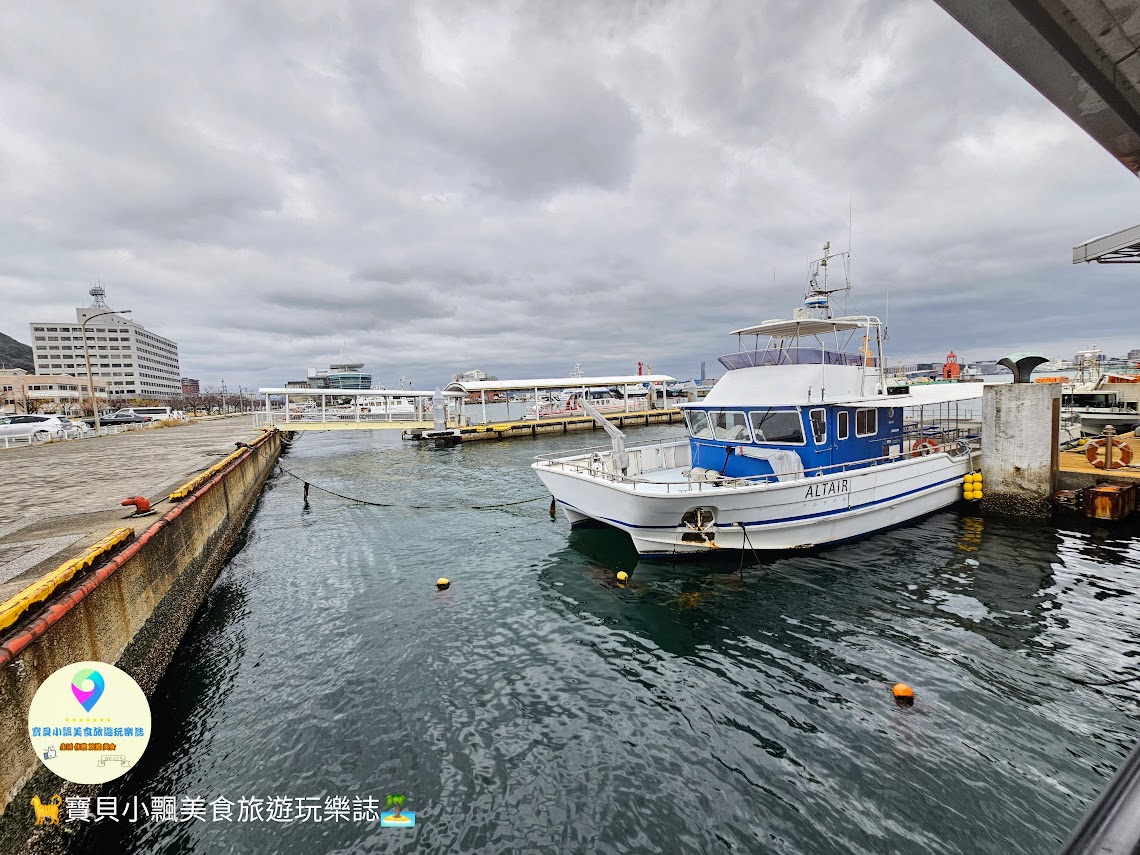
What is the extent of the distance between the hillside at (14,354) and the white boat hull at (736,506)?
586 ft

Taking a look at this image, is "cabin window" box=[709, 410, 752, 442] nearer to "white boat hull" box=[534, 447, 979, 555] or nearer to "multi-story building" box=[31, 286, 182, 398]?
"white boat hull" box=[534, 447, 979, 555]

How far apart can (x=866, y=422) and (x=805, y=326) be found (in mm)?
3016

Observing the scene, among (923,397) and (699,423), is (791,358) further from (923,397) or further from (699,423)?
(923,397)

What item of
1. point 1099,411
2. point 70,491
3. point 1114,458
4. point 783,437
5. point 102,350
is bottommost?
point 1114,458

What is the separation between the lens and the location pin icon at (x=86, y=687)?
439 cm

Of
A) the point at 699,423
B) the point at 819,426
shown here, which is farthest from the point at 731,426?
the point at 819,426

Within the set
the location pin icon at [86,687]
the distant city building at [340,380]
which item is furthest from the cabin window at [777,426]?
the distant city building at [340,380]

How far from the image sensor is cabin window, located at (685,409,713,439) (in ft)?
44.6

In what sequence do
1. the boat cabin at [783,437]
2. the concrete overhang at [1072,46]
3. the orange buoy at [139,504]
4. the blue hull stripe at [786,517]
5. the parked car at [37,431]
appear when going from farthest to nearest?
the parked car at [37,431]
the boat cabin at [783,437]
the blue hull stripe at [786,517]
the orange buoy at [139,504]
the concrete overhang at [1072,46]

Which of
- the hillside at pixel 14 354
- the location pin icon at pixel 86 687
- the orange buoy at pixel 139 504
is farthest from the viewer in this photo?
the hillside at pixel 14 354

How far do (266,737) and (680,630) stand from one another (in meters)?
6.14

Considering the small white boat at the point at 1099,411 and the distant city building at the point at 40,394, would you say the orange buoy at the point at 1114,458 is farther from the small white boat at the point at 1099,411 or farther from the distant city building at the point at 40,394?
the distant city building at the point at 40,394

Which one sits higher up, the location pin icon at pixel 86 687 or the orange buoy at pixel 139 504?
the orange buoy at pixel 139 504

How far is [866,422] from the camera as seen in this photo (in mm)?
13453
